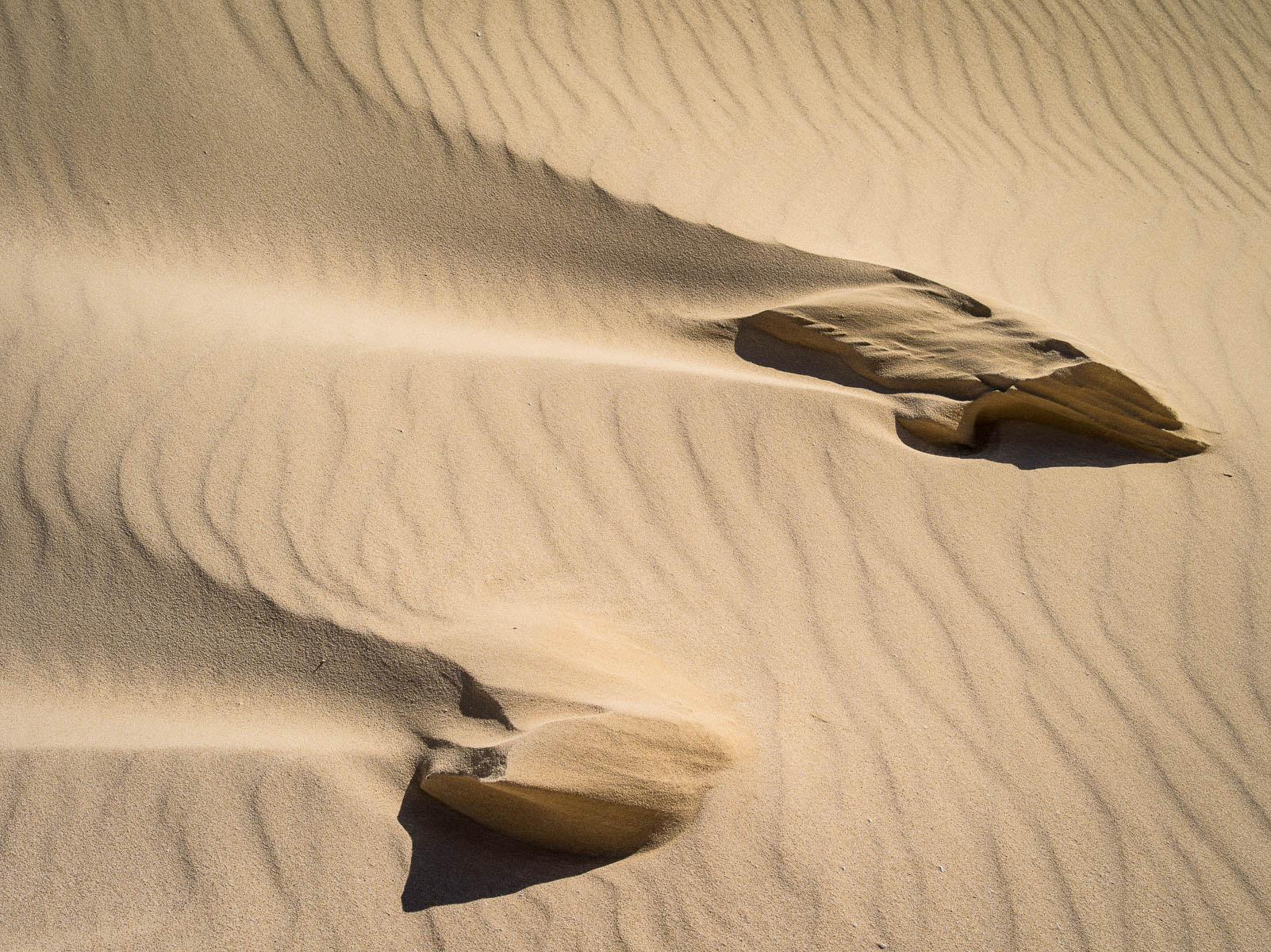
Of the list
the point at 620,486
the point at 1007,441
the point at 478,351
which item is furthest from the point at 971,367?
the point at 478,351

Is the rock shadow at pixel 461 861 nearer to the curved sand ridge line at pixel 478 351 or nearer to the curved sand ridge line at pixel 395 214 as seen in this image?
the curved sand ridge line at pixel 478 351

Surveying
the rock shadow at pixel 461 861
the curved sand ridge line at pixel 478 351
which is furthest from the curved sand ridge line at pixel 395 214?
the rock shadow at pixel 461 861

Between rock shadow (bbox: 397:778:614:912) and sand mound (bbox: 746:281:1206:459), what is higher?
sand mound (bbox: 746:281:1206:459)

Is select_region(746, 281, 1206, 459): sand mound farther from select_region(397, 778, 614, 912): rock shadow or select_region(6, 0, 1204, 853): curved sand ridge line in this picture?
select_region(397, 778, 614, 912): rock shadow

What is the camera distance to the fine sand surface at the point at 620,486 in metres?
2.33

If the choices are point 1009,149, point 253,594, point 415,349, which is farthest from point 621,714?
point 1009,149

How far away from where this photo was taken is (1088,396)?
3.37 metres

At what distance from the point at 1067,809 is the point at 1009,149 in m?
3.61

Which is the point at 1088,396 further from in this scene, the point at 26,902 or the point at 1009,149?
the point at 26,902

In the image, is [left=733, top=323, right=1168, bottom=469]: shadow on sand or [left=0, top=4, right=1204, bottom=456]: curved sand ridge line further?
[left=0, top=4, right=1204, bottom=456]: curved sand ridge line

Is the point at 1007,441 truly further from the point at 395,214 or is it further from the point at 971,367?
the point at 395,214

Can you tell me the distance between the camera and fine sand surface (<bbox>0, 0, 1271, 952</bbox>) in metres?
2.33

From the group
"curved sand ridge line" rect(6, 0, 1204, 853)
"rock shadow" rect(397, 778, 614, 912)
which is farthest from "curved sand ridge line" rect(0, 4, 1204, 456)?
"rock shadow" rect(397, 778, 614, 912)

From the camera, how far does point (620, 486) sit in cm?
316
